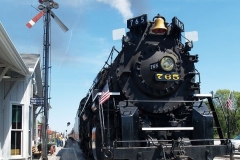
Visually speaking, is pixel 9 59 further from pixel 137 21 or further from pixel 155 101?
pixel 155 101

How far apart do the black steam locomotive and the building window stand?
325cm

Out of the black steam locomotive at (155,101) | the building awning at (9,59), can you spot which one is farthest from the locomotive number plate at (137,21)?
the building awning at (9,59)

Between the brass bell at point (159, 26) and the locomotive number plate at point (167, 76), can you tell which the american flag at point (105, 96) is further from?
the brass bell at point (159, 26)

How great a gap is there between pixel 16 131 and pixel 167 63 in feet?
18.5

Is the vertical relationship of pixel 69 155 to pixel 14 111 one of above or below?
below

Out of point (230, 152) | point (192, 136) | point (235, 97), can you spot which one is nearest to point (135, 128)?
point (192, 136)

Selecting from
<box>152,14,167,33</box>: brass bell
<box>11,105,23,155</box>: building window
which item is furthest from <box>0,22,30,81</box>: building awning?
<box>152,14,167,33</box>: brass bell

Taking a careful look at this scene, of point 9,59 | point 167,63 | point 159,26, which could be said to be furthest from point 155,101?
point 9,59

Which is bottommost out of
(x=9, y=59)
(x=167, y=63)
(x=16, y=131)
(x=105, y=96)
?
(x=16, y=131)

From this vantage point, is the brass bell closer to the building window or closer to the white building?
the white building

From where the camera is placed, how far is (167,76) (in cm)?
904

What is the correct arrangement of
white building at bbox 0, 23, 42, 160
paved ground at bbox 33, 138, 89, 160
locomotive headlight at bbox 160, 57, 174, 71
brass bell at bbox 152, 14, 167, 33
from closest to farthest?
1. locomotive headlight at bbox 160, 57, 174, 71
2. brass bell at bbox 152, 14, 167, 33
3. white building at bbox 0, 23, 42, 160
4. paved ground at bbox 33, 138, 89, 160

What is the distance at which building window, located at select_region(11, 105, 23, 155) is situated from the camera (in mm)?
10960

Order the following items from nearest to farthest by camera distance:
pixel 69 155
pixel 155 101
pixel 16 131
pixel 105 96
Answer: pixel 105 96, pixel 155 101, pixel 16 131, pixel 69 155
